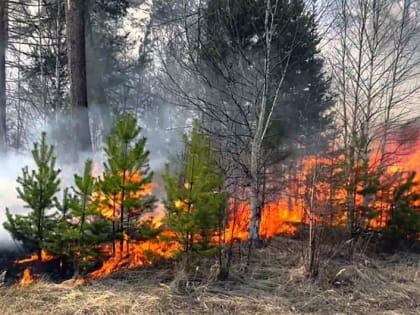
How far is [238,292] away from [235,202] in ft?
5.85

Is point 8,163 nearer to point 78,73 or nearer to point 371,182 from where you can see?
point 78,73

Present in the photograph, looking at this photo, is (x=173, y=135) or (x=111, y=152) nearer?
(x=111, y=152)

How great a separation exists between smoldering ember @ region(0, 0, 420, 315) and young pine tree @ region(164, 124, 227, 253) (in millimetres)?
20

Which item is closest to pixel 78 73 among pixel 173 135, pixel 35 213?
pixel 35 213

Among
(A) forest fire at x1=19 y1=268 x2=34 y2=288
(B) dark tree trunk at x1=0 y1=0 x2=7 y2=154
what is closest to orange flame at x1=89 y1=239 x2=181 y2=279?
(A) forest fire at x1=19 y1=268 x2=34 y2=288

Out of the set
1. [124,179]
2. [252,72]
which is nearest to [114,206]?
[124,179]

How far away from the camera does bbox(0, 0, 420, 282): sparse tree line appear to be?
646 cm

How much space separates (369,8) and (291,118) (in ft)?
14.3

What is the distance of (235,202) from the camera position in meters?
7.23

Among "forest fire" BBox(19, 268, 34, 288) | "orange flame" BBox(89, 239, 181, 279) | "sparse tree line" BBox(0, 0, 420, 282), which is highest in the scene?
"sparse tree line" BBox(0, 0, 420, 282)

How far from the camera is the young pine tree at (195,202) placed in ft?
20.2

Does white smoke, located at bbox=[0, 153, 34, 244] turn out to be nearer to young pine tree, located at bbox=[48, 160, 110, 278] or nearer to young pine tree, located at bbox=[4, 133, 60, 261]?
young pine tree, located at bbox=[4, 133, 60, 261]

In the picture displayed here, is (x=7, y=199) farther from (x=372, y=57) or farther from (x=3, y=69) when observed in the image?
(x=372, y=57)

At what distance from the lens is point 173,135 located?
62.4ft
